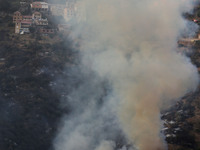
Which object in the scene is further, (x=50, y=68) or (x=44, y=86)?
(x=50, y=68)

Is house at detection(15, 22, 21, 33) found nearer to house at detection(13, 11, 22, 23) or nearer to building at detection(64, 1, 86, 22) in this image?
house at detection(13, 11, 22, 23)

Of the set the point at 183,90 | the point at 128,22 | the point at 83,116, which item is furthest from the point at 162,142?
the point at 128,22

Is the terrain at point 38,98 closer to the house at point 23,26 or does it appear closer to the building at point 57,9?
→ the house at point 23,26

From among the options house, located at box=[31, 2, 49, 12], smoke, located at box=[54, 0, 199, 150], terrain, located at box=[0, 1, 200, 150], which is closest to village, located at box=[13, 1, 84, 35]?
house, located at box=[31, 2, 49, 12]

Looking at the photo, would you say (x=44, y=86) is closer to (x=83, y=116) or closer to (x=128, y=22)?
(x=83, y=116)

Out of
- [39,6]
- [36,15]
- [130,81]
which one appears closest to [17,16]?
[36,15]
